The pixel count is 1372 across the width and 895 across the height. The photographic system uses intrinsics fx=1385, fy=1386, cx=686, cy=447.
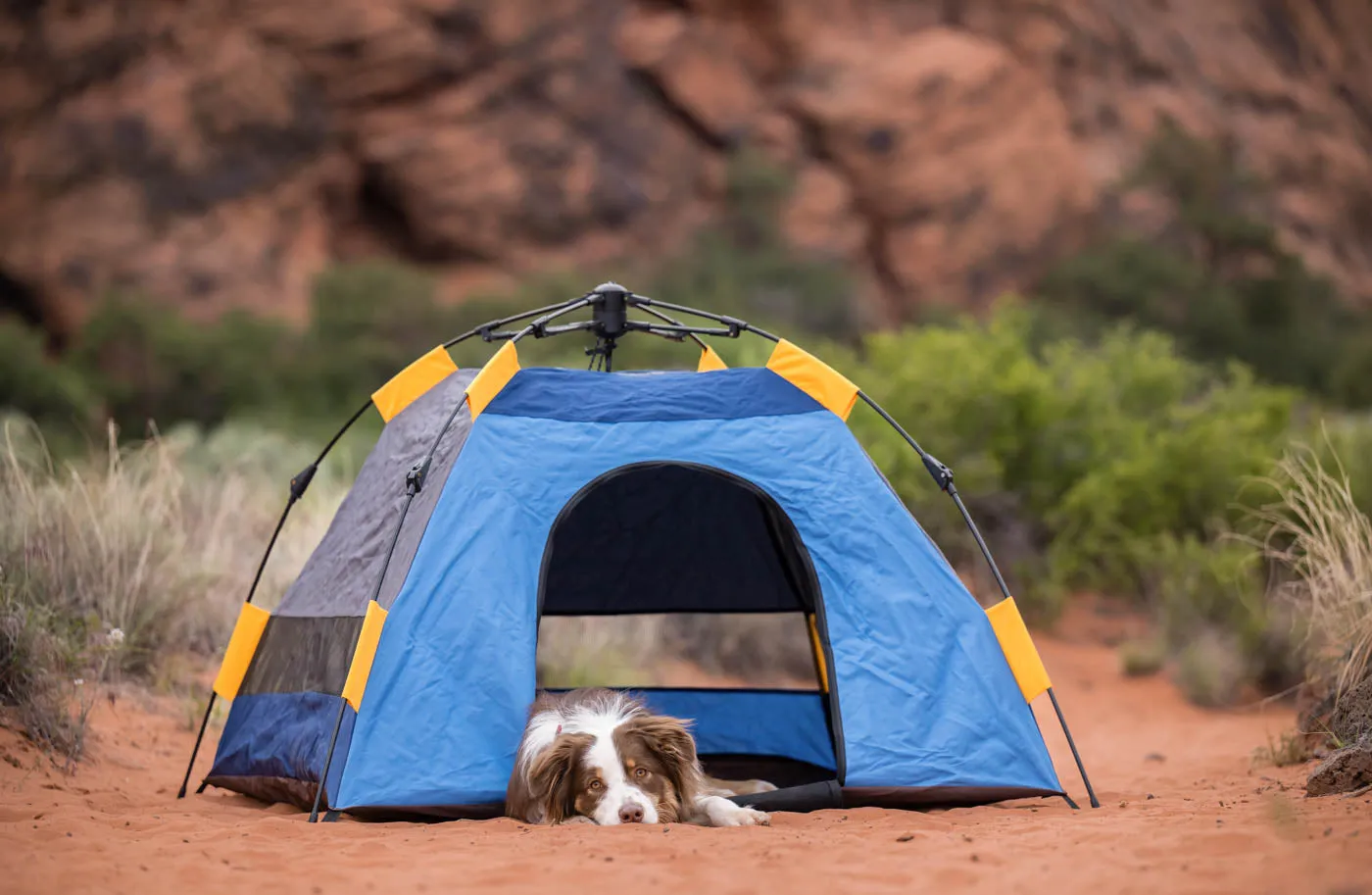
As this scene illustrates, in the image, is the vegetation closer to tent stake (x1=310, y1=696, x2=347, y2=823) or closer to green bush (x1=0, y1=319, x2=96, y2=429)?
green bush (x1=0, y1=319, x2=96, y2=429)

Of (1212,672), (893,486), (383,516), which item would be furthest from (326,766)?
(1212,672)

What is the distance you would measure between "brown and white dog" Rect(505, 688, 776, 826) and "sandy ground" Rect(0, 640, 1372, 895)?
15cm

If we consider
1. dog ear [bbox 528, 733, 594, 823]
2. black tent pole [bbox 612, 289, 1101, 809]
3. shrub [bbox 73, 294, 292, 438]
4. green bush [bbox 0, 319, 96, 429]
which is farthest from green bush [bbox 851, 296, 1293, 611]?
shrub [bbox 73, 294, 292, 438]

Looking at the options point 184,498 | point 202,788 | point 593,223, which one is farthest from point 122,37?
point 202,788

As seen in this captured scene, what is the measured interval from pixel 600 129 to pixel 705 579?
2225 centimetres

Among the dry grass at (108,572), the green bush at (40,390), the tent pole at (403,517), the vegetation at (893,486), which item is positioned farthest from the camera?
the green bush at (40,390)

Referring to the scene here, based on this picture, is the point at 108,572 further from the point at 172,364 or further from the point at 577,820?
the point at 172,364

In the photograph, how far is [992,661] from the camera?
5297mm

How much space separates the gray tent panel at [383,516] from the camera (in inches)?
207

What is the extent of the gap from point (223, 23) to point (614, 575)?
21487 millimetres

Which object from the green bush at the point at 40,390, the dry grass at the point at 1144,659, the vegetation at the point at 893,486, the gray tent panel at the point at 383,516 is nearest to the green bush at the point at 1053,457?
the vegetation at the point at 893,486

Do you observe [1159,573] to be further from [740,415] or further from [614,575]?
[740,415]

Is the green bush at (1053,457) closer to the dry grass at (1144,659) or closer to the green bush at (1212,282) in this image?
the dry grass at (1144,659)

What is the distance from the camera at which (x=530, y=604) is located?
510 centimetres
